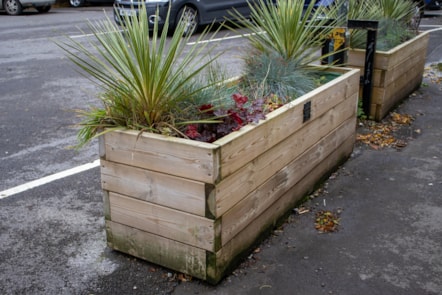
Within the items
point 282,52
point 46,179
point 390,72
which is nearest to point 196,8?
point 390,72

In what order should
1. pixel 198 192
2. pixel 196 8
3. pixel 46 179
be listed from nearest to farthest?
1. pixel 198 192
2. pixel 46 179
3. pixel 196 8

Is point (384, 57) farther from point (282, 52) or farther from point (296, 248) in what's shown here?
point (296, 248)

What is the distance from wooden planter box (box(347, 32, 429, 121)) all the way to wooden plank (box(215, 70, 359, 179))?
1.49 metres

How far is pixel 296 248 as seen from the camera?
3664 millimetres

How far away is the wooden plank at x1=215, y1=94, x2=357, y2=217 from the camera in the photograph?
315 cm

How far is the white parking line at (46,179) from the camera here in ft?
14.9

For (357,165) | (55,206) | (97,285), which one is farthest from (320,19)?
(97,285)

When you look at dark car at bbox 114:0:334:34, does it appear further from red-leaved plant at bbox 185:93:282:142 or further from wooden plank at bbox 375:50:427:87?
red-leaved plant at bbox 185:93:282:142

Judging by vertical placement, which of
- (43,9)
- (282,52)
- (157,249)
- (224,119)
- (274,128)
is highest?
(282,52)

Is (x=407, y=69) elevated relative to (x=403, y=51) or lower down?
A: lower down

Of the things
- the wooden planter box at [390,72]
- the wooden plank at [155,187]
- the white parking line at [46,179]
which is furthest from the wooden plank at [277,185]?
the white parking line at [46,179]

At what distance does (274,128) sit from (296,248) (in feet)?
2.71

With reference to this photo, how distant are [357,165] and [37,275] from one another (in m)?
3.08

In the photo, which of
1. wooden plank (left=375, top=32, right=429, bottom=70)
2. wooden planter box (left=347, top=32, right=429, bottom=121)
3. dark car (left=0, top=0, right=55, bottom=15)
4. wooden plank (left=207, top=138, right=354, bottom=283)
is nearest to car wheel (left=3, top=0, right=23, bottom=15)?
dark car (left=0, top=0, right=55, bottom=15)
